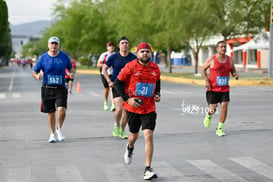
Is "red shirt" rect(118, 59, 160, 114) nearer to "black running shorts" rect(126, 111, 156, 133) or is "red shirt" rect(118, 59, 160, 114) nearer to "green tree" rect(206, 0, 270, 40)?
"black running shorts" rect(126, 111, 156, 133)

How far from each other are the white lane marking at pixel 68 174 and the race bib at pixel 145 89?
1225mm

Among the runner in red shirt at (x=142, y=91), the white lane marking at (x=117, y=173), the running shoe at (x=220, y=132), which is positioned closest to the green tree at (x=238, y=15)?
the running shoe at (x=220, y=132)

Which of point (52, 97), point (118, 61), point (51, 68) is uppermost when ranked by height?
point (118, 61)

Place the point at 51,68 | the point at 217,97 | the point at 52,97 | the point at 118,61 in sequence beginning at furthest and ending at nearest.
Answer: the point at 217,97, the point at 118,61, the point at 52,97, the point at 51,68

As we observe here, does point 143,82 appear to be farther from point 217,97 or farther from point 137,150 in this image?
point 217,97

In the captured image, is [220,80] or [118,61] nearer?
[118,61]

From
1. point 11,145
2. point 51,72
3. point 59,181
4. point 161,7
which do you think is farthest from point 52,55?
point 161,7

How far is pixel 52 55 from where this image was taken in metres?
9.58

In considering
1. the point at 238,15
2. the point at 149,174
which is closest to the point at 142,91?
the point at 149,174

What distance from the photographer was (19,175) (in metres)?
6.89

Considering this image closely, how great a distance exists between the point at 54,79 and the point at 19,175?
2934 mm

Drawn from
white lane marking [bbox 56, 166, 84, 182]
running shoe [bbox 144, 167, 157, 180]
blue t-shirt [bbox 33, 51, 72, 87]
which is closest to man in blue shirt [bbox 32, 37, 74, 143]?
blue t-shirt [bbox 33, 51, 72, 87]

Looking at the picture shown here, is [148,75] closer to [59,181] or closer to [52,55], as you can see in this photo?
[59,181]

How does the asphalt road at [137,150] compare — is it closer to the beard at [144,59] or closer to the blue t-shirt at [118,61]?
the blue t-shirt at [118,61]
